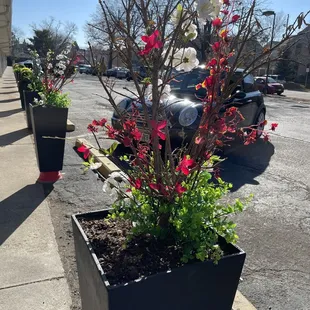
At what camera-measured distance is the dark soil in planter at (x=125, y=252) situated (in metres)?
1.55

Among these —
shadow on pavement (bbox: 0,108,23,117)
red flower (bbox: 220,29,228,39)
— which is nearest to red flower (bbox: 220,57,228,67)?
red flower (bbox: 220,29,228,39)

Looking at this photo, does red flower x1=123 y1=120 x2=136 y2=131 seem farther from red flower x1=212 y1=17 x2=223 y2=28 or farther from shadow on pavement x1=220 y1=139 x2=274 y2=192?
shadow on pavement x1=220 y1=139 x2=274 y2=192

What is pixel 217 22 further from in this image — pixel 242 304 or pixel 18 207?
pixel 18 207

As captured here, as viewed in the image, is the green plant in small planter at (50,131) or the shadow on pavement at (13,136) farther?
the shadow on pavement at (13,136)

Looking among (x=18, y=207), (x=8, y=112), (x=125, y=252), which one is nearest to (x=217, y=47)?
(x=125, y=252)

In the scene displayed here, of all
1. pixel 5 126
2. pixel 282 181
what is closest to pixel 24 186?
pixel 282 181

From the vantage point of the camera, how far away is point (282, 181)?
523 centimetres

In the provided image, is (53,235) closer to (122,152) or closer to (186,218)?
(186,218)

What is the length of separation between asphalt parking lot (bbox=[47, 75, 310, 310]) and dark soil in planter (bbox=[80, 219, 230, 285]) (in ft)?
2.44

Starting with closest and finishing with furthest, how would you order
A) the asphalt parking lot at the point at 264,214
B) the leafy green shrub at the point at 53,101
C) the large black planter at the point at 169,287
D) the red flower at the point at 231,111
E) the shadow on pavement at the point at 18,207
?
the large black planter at the point at 169,287
the red flower at the point at 231,111
the asphalt parking lot at the point at 264,214
the shadow on pavement at the point at 18,207
the leafy green shrub at the point at 53,101

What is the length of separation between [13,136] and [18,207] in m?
3.86

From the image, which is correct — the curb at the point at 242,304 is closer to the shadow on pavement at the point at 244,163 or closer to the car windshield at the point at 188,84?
the shadow on pavement at the point at 244,163

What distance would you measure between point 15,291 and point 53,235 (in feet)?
2.65

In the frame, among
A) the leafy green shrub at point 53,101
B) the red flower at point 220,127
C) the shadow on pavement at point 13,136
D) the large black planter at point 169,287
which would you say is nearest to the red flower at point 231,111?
the red flower at point 220,127
